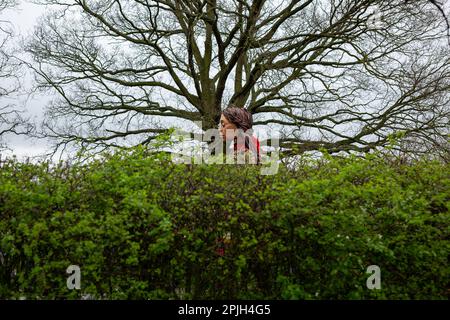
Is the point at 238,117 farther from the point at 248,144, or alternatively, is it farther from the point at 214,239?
the point at 214,239

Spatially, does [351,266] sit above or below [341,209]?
below

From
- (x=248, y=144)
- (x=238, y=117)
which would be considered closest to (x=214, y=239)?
(x=248, y=144)

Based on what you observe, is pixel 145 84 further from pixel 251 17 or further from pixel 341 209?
A: pixel 341 209

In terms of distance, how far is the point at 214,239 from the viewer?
4.00 metres

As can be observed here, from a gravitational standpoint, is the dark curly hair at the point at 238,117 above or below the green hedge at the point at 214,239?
above

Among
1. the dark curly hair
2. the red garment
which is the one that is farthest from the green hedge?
the dark curly hair

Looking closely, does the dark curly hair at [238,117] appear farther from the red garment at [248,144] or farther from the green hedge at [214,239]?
the green hedge at [214,239]

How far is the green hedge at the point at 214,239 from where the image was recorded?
151 inches

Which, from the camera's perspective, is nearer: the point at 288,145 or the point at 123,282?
the point at 123,282

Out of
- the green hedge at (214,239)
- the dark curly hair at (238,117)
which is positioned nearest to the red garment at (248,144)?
the dark curly hair at (238,117)
